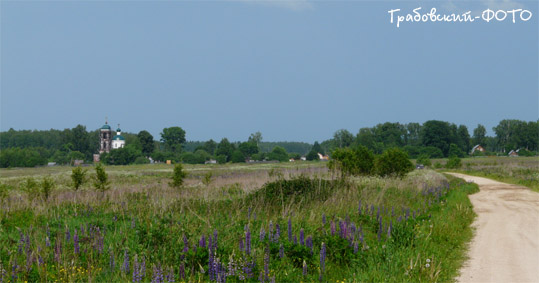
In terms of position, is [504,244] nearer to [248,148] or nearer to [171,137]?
[248,148]

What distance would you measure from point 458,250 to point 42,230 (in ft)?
30.1

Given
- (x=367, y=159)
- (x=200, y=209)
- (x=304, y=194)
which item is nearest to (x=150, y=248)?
(x=200, y=209)

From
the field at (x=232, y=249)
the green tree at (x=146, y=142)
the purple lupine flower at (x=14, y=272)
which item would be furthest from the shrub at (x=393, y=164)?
the green tree at (x=146, y=142)

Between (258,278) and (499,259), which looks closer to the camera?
(258,278)

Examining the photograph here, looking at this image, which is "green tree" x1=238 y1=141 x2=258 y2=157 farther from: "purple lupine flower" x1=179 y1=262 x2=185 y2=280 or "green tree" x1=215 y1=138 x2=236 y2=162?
"purple lupine flower" x1=179 y1=262 x2=185 y2=280

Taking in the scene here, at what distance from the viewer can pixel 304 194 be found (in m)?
15.0

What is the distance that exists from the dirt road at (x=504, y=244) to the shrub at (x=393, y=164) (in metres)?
11.9

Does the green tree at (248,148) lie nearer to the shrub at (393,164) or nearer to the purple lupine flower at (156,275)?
the shrub at (393,164)

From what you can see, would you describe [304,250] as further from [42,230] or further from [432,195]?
[432,195]

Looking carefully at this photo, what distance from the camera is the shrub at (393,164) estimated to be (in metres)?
29.5

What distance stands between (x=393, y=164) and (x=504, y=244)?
65.0 feet

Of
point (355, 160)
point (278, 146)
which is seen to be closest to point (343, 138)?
point (278, 146)

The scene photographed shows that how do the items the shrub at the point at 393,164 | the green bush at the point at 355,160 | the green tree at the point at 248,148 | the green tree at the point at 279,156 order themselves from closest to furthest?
1. the green bush at the point at 355,160
2. the shrub at the point at 393,164
3. the green tree at the point at 279,156
4. the green tree at the point at 248,148

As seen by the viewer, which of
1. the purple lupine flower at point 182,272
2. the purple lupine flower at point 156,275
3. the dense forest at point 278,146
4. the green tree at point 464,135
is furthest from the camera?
the green tree at point 464,135
